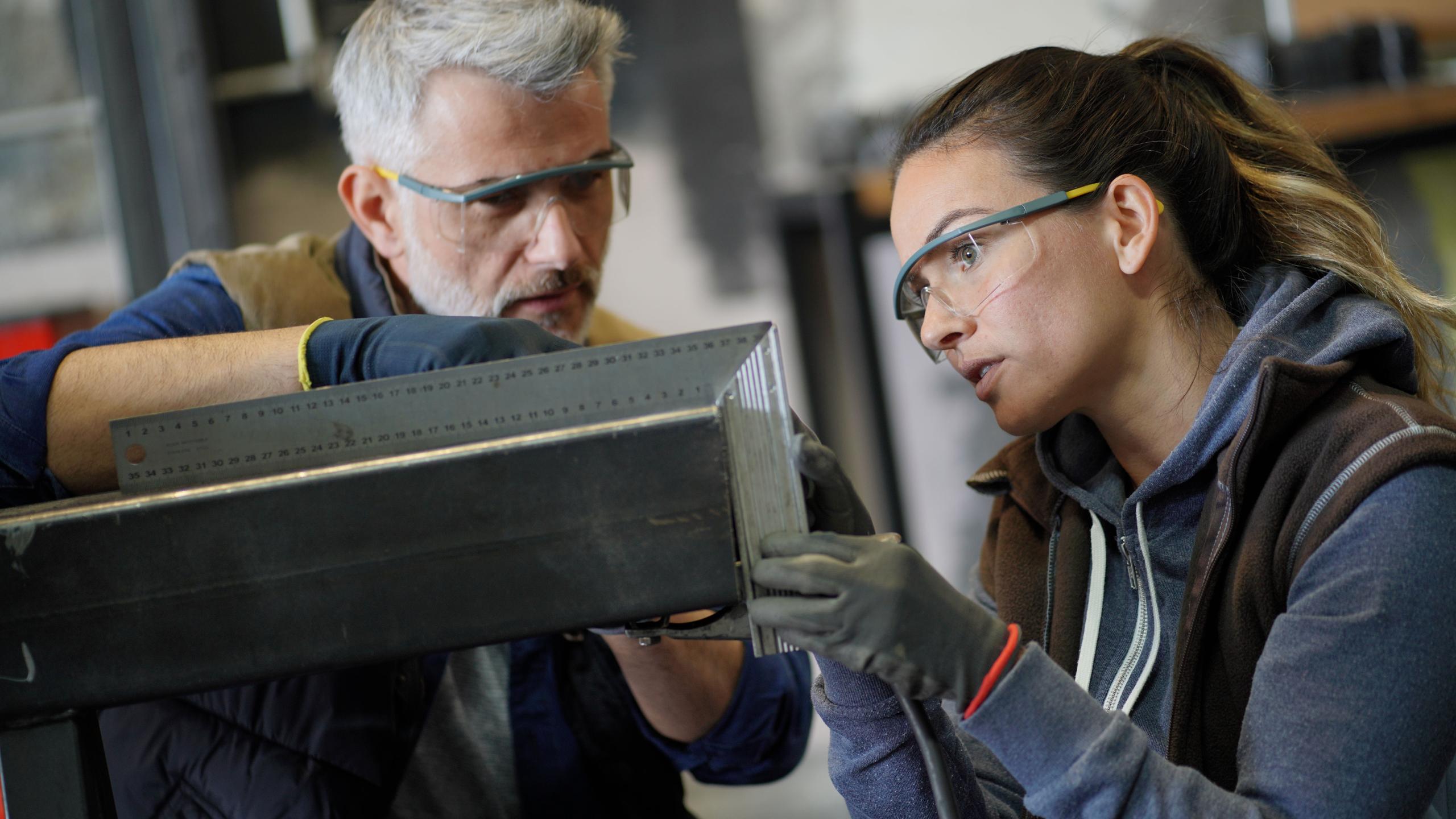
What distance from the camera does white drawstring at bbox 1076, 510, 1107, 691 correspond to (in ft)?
4.25

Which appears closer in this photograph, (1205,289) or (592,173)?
(1205,289)

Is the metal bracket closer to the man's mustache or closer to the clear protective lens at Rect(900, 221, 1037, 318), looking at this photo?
the clear protective lens at Rect(900, 221, 1037, 318)

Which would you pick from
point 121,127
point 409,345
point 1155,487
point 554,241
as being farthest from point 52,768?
point 121,127

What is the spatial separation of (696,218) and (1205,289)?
1.87 metres

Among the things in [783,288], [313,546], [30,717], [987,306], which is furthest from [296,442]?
[783,288]

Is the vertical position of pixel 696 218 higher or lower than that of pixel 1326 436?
higher

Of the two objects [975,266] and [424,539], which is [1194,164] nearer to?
[975,266]

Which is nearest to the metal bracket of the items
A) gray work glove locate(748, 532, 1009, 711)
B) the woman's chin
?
gray work glove locate(748, 532, 1009, 711)

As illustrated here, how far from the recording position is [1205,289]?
131 centimetres

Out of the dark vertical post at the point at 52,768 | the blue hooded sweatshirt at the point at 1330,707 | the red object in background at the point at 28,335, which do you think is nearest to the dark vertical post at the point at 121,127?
the red object in background at the point at 28,335

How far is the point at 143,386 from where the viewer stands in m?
1.25

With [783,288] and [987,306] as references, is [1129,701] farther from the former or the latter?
[783,288]

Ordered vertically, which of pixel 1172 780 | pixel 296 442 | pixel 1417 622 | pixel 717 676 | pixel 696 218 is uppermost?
pixel 696 218

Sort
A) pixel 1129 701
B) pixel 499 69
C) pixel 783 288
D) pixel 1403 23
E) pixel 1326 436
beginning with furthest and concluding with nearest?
pixel 783 288 < pixel 1403 23 < pixel 499 69 < pixel 1129 701 < pixel 1326 436
